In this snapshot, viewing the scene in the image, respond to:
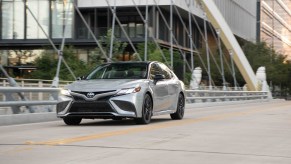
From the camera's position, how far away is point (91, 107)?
533 inches

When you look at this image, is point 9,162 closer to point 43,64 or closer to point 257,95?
point 43,64

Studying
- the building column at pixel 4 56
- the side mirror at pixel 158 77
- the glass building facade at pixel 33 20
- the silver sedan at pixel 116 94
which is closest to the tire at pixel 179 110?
the silver sedan at pixel 116 94

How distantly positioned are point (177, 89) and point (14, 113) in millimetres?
4231

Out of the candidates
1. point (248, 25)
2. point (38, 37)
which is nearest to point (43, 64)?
point (38, 37)

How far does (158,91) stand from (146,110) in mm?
919

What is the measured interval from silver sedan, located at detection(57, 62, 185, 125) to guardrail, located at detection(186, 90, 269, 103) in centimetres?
1387

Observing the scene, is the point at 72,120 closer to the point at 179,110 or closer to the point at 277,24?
the point at 179,110

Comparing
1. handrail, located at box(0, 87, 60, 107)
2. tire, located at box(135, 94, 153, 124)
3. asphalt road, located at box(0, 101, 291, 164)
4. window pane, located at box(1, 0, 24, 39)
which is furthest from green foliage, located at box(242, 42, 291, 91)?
asphalt road, located at box(0, 101, 291, 164)

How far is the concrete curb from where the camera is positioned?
47.8ft

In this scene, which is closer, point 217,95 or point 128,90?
point 128,90

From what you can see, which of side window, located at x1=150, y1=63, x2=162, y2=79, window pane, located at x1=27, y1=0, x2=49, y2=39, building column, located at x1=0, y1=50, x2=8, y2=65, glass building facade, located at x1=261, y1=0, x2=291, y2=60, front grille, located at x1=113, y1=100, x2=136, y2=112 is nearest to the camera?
front grille, located at x1=113, y1=100, x2=136, y2=112

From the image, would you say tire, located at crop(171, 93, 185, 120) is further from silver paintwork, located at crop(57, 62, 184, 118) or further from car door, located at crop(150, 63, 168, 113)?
silver paintwork, located at crop(57, 62, 184, 118)

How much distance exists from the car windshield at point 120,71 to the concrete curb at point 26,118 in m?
1.93

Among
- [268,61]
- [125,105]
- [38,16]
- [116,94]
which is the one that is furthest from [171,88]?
[268,61]
